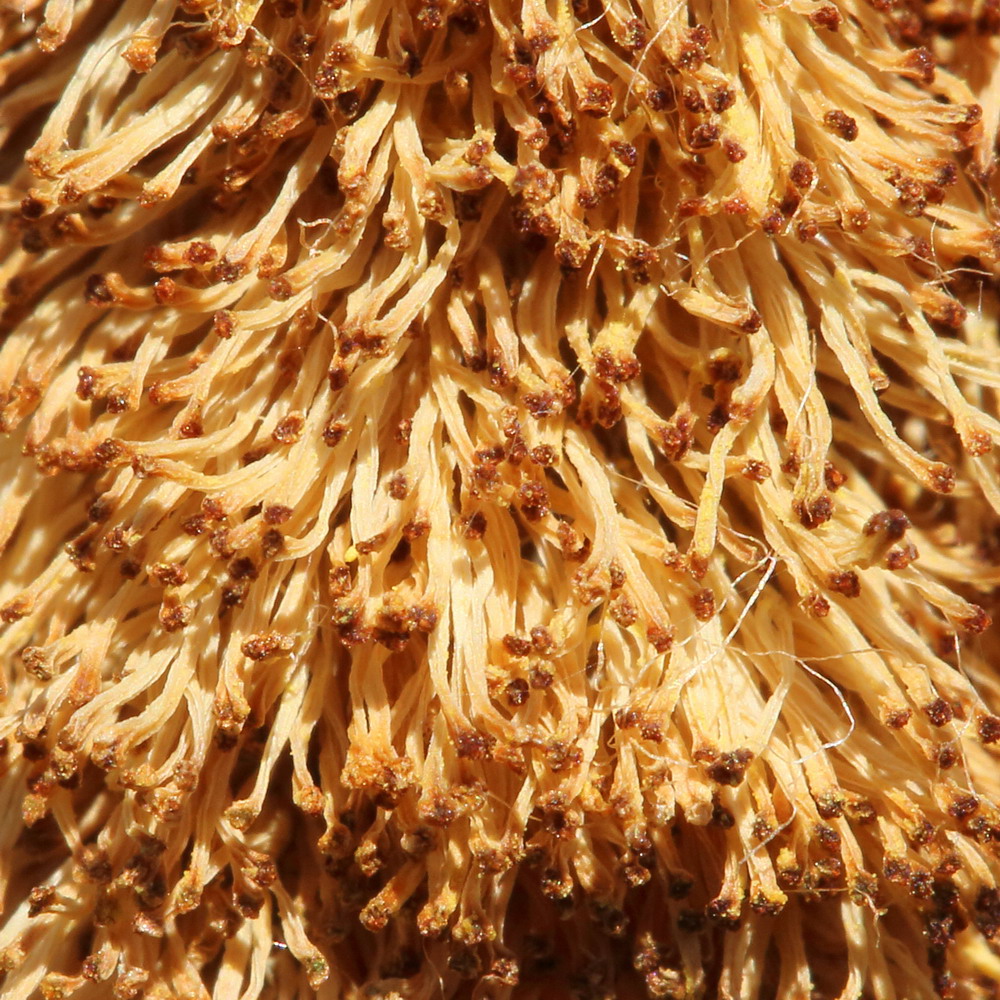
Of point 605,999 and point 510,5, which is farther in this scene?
point 605,999

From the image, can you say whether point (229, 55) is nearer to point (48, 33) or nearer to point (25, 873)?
point (48, 33)

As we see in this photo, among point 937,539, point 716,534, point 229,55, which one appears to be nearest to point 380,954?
point 716,534

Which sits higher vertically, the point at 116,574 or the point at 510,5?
the point at 510,5

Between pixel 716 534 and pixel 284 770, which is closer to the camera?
pixel 716 534

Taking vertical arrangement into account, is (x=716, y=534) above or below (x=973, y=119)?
below

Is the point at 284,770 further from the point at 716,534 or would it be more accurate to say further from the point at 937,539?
the point at 937,539

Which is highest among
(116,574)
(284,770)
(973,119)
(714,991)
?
(973,119)

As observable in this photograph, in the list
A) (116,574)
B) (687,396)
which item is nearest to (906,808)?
(687,396)
